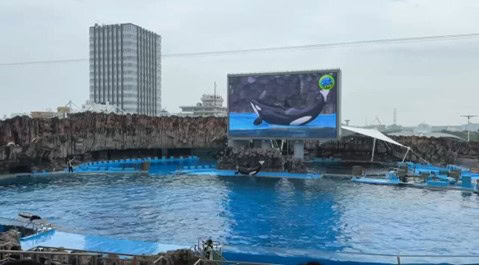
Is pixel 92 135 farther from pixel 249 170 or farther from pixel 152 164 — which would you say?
pixel 249 170

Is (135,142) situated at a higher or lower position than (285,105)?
lower

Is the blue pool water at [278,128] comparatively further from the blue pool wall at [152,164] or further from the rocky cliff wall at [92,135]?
the rocky cliff wall at [92,135]

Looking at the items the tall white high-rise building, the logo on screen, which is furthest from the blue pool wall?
the tall white high-rise building

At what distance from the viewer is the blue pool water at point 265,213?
546 inches

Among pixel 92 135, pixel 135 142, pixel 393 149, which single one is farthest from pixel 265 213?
pixel 393 149

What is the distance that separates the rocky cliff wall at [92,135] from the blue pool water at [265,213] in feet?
20.9

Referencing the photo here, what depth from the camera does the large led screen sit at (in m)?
35.0

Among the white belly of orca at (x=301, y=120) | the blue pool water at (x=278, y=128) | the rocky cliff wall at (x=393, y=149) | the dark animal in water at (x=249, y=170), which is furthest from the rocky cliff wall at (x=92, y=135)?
the white belly of orca at (x=301, y=120)

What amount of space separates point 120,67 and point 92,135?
54.2m

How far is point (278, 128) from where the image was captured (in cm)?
3647

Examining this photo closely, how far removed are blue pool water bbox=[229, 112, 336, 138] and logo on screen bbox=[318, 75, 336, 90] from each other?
225 centimetres

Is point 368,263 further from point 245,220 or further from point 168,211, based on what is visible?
point 168,211

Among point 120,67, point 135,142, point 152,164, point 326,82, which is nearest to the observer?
point 326,82

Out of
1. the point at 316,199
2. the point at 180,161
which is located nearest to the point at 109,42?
the point at 180,161
